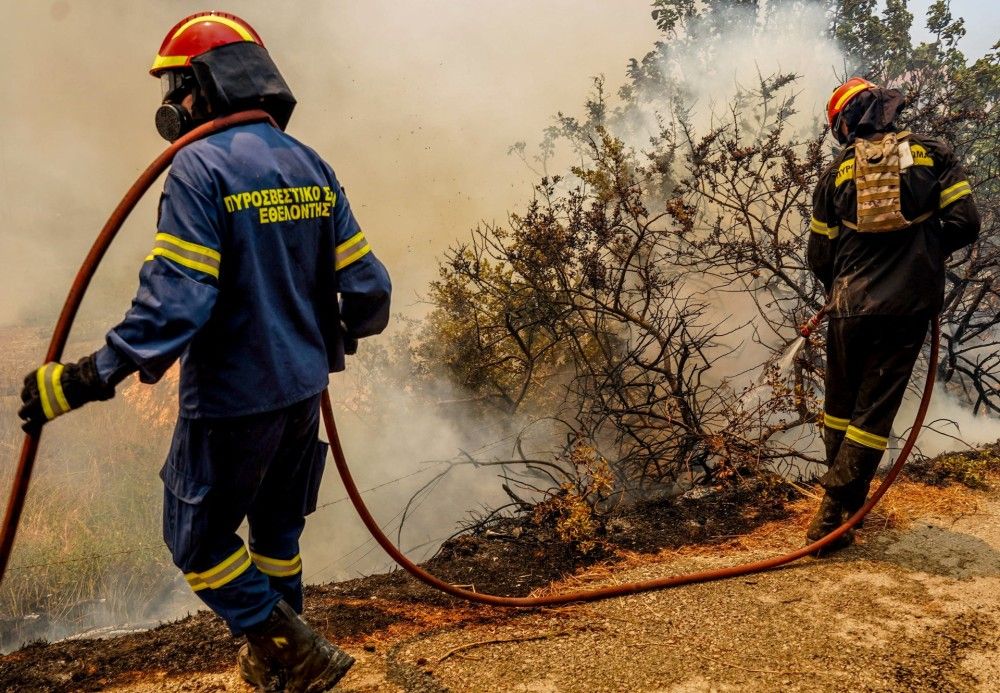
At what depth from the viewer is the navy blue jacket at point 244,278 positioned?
1913 mm

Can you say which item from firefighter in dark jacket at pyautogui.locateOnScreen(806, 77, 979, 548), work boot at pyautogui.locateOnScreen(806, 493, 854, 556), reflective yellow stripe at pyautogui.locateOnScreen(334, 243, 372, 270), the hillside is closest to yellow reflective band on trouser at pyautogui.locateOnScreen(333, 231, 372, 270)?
reflective yellow stripe at pyautogui.locateOnScreen(334, 243, 372, 270)

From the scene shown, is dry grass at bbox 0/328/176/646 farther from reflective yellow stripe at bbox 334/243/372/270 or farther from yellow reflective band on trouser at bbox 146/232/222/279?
yellow reflective band on trouser at bbox 146/232/222/279

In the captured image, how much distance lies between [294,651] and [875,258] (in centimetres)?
309

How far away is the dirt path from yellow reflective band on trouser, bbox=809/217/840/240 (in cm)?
163

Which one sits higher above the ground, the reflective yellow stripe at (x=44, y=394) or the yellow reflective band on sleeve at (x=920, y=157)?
the yellow reflective band on sleeve at (x=920, y=157)

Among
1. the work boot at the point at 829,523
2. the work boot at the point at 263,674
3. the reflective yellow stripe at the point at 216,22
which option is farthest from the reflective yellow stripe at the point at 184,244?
the work boot at the point at 829,523

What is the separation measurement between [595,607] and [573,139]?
737 cm

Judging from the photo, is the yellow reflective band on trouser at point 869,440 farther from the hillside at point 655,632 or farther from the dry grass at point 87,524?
the dry grass at point 87,524

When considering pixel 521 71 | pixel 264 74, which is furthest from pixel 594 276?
pixel 521 71

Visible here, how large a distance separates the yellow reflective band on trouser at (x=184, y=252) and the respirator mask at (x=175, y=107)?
44 cm

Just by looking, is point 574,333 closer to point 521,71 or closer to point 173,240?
point 173,240

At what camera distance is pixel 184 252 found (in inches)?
76.7

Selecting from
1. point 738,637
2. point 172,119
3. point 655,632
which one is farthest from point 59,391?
point 738,637

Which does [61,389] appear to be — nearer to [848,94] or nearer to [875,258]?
[875,258]
